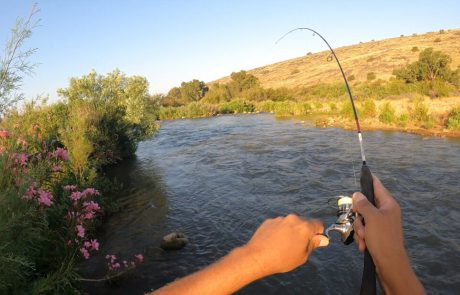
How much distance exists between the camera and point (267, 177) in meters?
13.8

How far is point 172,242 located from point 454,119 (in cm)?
1634

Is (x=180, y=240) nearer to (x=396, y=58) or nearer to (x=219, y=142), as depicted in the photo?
(x=219, y=142)

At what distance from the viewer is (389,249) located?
160cm

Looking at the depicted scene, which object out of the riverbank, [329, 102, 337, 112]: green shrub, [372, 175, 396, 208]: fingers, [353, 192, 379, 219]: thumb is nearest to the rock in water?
[372, 175, 396, 208]: fingers

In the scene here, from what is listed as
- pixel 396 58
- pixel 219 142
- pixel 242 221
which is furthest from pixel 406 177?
pixel 396 58

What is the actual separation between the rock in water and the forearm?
7.28 metres

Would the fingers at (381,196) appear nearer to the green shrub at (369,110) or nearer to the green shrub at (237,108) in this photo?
the green shrub at (369,110)

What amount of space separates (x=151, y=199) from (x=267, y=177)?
4504 millimetres

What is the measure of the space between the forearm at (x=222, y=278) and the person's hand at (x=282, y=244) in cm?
4

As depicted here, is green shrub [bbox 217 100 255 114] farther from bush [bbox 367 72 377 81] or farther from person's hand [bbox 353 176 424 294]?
person's hand [bbox 353 176 424 294]

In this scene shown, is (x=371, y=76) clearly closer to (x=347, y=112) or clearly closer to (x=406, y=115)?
(x=347, y=112)

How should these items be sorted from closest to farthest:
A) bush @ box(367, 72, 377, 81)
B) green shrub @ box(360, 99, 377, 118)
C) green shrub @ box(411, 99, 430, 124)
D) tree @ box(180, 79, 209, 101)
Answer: green shrub @ box(411, 99, 430, 124)
green shrub @ box(360, 99, 377, 118)
bush @ box(367, 72, 377, 81)
tree @ box(180, 79, 209, 101)

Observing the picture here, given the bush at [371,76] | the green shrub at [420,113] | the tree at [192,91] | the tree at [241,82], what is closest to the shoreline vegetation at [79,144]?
the green shrub at [420,113]

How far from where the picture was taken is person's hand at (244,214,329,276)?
140 cm
